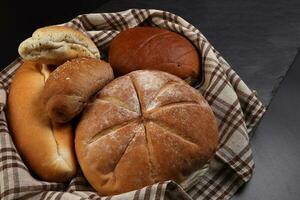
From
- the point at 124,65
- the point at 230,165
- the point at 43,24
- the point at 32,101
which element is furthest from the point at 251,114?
the point at 43,24

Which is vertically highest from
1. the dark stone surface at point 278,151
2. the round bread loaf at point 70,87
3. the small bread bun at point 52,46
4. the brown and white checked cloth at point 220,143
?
the small bread bun at point 52,46

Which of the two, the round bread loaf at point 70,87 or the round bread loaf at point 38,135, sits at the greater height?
the round bread loaf at point 70,87

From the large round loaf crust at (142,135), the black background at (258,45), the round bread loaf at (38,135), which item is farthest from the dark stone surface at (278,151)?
the round bread loaf at (38,135)

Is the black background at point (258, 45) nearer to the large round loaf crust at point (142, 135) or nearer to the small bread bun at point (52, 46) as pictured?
the large round loaf crust at point (142, 135)

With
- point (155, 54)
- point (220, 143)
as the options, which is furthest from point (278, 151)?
point (155, 54)

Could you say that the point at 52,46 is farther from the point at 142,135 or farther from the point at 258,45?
the point at 258,45

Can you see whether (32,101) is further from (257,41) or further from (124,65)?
(257,41)
